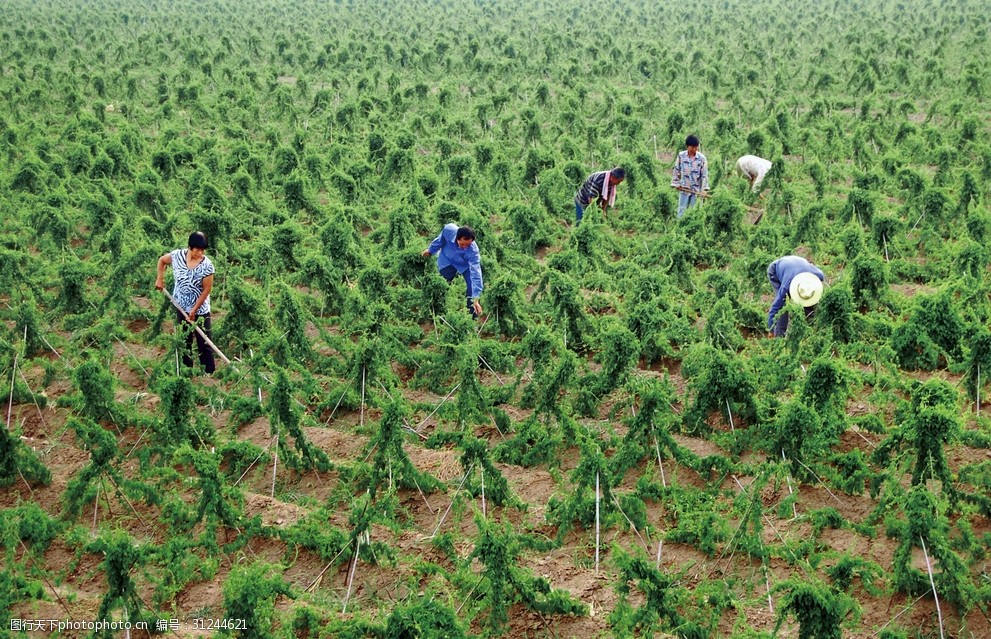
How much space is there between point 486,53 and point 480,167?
12.0m

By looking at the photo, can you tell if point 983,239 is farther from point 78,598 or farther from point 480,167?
point 78,598

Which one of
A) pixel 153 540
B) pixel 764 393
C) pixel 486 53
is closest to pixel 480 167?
pixel 764 393

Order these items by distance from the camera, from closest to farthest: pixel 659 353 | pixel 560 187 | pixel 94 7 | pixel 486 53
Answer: pixel 659 353, pixel 560 187, pixel 486 53, pixel 94 7

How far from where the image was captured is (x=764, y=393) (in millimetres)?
7570

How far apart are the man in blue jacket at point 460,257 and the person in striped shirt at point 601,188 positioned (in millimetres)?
2062

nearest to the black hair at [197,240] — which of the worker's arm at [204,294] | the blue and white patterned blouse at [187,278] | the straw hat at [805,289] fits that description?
the blue and white patterned blouse at [187,278]

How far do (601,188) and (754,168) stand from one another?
9.98 ft

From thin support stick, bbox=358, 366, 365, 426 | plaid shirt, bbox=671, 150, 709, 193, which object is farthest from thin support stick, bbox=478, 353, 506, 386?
plaid shirt, bbox=671, 150, 709, 193

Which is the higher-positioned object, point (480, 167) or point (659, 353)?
point (480, 167)

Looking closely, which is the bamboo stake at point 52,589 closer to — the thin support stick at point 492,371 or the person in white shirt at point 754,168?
the thin support stick at point 492,371

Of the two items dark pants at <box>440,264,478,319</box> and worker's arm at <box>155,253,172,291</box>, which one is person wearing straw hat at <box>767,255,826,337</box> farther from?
worker's arm at <box>155,253,172,291</box>

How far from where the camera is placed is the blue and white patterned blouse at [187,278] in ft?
26.0

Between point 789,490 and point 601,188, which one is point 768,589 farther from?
point 601,188

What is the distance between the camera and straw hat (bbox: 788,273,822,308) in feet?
25.6
